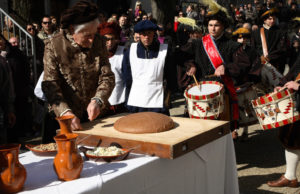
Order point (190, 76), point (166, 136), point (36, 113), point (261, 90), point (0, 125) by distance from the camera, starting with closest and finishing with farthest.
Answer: point (166, 136), point (0, 125), point (190, 76), point (261, 90), point (36, 113)

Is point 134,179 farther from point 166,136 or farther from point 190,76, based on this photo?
point 190,76

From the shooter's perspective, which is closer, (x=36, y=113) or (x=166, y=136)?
(x=166, y=136)

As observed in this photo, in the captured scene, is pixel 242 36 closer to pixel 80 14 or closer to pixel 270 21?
pixel 270 21

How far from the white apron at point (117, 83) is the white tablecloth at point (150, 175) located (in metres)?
2.08

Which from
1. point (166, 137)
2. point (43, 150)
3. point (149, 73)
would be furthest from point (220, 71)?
point (43, 150)

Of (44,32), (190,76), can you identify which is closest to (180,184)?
(190,76)

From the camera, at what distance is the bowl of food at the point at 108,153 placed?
2137mm

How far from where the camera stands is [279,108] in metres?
3.71

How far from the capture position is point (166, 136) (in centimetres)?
237

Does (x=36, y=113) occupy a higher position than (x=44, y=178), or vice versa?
(x=44, y=178)

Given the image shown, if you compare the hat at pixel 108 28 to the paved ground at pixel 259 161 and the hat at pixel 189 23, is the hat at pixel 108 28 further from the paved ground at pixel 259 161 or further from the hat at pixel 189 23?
the hat at pixel 189 23

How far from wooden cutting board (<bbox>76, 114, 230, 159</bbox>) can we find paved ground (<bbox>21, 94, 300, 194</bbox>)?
178 cm

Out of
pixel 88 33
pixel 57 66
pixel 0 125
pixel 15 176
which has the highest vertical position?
pixel 88 33

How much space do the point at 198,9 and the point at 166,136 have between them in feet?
42.0
